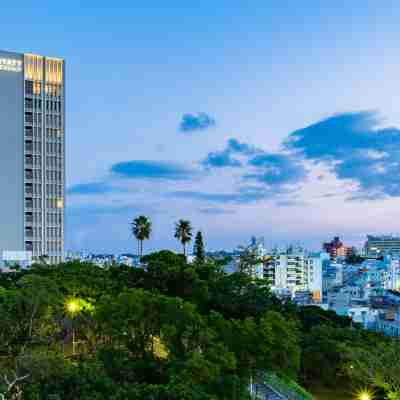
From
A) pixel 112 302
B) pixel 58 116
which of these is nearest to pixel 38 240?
pixel 58 116

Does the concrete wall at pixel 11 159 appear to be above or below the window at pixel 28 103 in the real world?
below

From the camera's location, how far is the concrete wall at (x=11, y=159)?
60.5 metres

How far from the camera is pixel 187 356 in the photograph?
63.4 feet

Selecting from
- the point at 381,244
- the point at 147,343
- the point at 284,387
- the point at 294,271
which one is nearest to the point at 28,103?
the point at 294,271

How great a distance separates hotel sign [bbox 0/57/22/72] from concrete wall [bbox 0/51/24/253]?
1.06 feet

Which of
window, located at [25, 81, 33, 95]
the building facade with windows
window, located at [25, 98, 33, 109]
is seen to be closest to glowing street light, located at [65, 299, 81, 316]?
window, located at [25, 98, 33, 109]

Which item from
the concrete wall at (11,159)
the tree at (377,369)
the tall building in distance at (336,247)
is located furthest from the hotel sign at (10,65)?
the tall building in distance at (336,247)

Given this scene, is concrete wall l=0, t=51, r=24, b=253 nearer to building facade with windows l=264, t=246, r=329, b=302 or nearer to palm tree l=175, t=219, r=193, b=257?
palm tree l=175, t=219, r=193, b=257

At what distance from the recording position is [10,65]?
61406 millimetres

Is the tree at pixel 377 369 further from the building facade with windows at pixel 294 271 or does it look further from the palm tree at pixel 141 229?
the building facade with windows at pixel 294 271

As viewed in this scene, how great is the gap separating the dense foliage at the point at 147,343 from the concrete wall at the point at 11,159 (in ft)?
93.4

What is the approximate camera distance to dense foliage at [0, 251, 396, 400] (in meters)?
16.6

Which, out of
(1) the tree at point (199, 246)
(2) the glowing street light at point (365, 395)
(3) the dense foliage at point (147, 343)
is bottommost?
(2) the glowing street light at point (365, 395)

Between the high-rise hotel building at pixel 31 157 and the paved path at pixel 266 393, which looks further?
the high-rise hotel building at pixel 31 157
